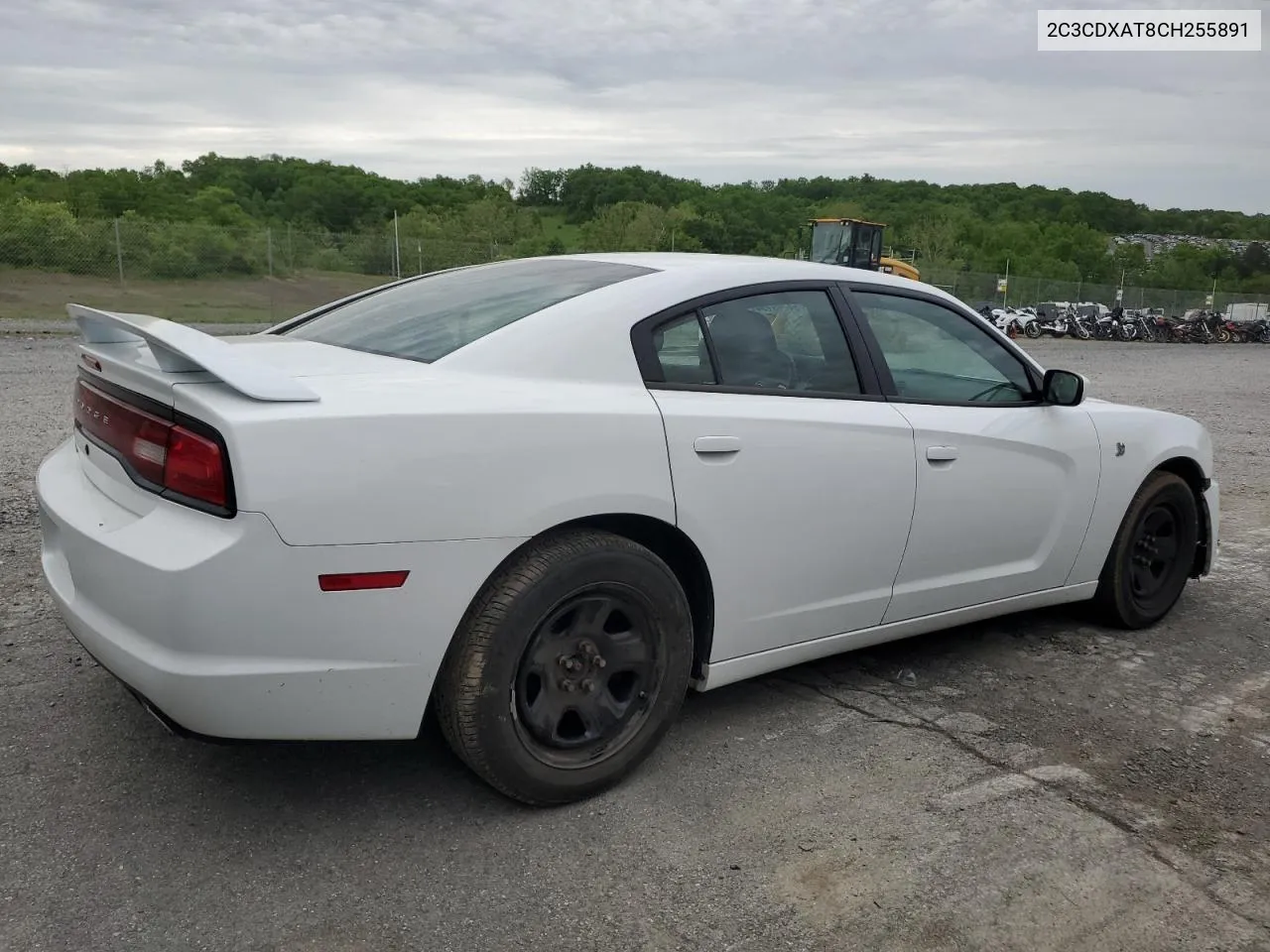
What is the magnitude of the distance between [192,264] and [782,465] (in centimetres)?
2401

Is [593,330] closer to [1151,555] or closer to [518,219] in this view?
[1151,555]

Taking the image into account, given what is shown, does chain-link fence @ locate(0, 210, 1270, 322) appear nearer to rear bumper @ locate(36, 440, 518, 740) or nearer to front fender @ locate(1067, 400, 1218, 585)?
front fender @ locate(1067, 400, 1218, 585)

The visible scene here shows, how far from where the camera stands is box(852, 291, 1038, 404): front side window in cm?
373

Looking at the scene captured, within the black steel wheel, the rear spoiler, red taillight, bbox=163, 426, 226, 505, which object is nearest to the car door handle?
the black steel wheel

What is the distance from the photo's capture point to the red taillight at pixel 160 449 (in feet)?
7.85

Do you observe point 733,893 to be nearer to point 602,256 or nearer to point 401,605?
point 401,605

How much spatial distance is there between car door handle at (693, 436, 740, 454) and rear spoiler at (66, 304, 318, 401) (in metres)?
1.05

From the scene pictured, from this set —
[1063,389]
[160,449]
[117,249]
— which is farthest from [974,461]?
[117,249]

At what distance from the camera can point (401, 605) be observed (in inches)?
99.9

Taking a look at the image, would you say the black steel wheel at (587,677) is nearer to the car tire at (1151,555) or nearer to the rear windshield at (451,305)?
the rear windshield at (451,305)

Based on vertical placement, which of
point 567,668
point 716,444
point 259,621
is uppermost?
point 716,444

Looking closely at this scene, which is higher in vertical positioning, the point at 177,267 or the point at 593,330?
the point at 593,330

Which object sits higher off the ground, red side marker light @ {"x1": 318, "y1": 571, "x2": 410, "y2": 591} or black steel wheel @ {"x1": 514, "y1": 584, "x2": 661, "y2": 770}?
red side marker light @ {"x1": 318, "y1": 571, "x2": 410, "y2": 591}

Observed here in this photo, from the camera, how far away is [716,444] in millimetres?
3045
